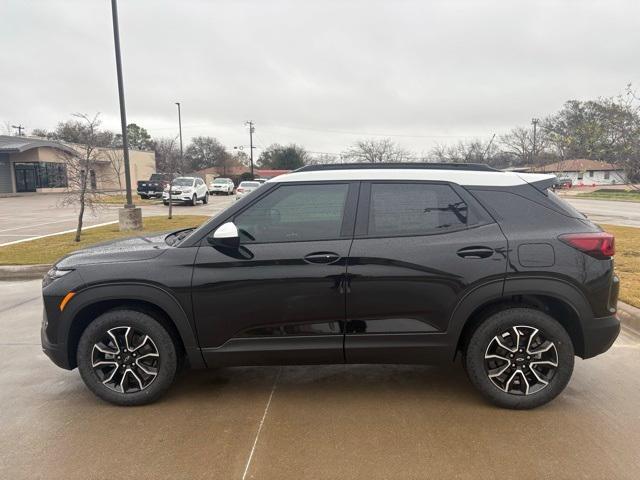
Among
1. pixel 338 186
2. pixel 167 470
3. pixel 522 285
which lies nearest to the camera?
pixel 167 470

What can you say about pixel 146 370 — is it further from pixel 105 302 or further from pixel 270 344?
pixel 270 344

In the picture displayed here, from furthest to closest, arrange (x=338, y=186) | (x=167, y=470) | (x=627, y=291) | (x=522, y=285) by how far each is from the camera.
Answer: (x=627, y=291) → (x=338, y=186) → (x=522, y=285) → (x=167, y=470)

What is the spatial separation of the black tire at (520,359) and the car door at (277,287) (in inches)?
39.5

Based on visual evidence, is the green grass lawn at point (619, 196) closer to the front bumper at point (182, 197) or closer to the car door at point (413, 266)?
the front bumper at point (182, 197)

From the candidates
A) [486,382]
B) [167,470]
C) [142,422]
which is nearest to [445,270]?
[486,382]

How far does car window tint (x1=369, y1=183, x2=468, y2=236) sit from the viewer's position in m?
3.26

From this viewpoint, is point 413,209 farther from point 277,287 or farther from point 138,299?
point 138,299

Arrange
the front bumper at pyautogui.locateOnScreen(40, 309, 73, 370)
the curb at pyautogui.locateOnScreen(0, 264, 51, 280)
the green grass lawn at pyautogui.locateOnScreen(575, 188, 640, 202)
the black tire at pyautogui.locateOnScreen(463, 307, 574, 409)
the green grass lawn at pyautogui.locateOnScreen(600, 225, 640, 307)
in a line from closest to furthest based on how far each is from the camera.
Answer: the black tire at pyautogui.locateOnScreen(463, 307, 574, 409) → the front bumper at pyautogui.locateOnScreen(40, 309, 73, 370) → the green grass lawn at pyautogui.locateOnScreen(600, 225, 640, 307) → the curb at pyautogui.locateOnScreen(0, 264, 51, 280) → the green grass lawn at pyautogui.locateOnScreen(575, 188, 640, 202)

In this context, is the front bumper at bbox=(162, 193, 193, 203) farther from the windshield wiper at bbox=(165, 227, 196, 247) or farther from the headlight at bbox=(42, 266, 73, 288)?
the headlight at bbox=(42, 266, 73, 288)

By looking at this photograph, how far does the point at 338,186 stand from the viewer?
11.0 feet

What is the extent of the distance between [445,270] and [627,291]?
426cm

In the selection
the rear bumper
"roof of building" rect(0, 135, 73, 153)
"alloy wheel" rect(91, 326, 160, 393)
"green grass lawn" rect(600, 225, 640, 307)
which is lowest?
"green grass lawn" rect(600, 225, 640, 307)

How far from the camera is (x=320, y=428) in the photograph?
3072 mm

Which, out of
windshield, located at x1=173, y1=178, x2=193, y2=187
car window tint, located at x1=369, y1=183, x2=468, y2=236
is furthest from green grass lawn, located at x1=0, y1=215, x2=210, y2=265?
windshield, located at x1=173, y1=178, x2=193, y2=187
